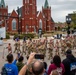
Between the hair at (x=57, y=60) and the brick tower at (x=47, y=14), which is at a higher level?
the brick tower at (x=47, y=14)

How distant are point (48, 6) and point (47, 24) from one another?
35.2 feet

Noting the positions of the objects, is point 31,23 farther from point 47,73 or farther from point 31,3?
point 47,73

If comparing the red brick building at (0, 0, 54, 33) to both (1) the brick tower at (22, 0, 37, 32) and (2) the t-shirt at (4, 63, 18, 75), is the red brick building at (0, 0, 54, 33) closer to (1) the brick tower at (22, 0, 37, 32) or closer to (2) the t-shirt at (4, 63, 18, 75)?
(1) the brick tower at (22, 0, 37, 32)

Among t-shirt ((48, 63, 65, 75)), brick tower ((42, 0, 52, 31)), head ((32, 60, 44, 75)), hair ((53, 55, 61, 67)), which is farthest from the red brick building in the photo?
head ((32, 60, 44, 75))

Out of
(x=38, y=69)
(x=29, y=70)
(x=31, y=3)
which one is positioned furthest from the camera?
(x=31, y=3)

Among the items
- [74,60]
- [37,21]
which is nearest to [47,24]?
[37,21]

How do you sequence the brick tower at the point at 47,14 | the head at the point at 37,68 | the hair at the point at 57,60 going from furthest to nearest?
the brick tower at the point at 47,14 < the hair at the point at 57,60 < the head at the point at 37,68

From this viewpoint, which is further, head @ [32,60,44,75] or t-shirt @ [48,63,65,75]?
t-shirt @ [48,63,65,75]

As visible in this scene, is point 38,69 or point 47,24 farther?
point 47,24

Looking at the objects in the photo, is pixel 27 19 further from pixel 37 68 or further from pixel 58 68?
pixel 37 68

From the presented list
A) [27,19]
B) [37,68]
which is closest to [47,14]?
[27,19]

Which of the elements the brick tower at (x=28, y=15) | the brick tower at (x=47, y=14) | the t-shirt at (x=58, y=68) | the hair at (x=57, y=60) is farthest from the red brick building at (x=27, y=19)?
the hair at (x=57, y=60)

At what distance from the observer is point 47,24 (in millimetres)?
114250

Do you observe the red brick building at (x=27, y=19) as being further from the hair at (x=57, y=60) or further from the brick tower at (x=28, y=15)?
the hair at (x=57, y=60)
